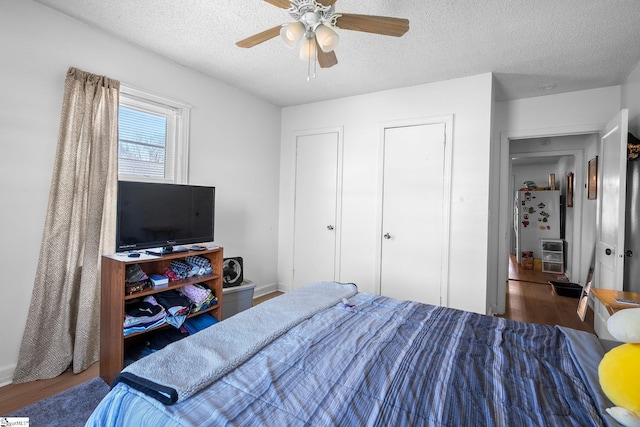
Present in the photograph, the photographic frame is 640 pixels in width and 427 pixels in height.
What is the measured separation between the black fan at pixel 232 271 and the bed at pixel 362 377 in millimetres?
1608

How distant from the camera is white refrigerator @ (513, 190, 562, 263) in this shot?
6.18 m

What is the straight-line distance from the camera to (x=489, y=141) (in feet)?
9.50

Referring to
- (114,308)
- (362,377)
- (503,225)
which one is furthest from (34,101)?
(503,225)

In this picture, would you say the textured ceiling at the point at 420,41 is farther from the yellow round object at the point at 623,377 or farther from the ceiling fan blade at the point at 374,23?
the yellow round object at the point at 623,377

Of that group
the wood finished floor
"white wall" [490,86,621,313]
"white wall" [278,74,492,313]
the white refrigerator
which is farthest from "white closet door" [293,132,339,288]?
the white refrigerator

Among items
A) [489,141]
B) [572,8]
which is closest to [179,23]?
[572,8]

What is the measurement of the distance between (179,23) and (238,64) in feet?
2.35

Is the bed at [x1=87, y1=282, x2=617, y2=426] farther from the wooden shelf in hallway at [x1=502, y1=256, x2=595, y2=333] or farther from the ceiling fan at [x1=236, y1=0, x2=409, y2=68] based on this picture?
the wooden shelf in hallway at [x1=502, y1=256, x2=595, y2=333]

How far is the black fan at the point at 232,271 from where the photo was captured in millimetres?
3078

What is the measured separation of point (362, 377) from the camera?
110 centimetres

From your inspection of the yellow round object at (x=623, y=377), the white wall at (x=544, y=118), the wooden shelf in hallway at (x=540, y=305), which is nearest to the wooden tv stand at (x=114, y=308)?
the yellow round object at (x=623, y=377)

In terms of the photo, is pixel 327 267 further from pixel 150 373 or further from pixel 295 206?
pixel 150 373

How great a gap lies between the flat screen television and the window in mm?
571

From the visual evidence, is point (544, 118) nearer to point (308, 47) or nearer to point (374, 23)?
point (374, 23)
